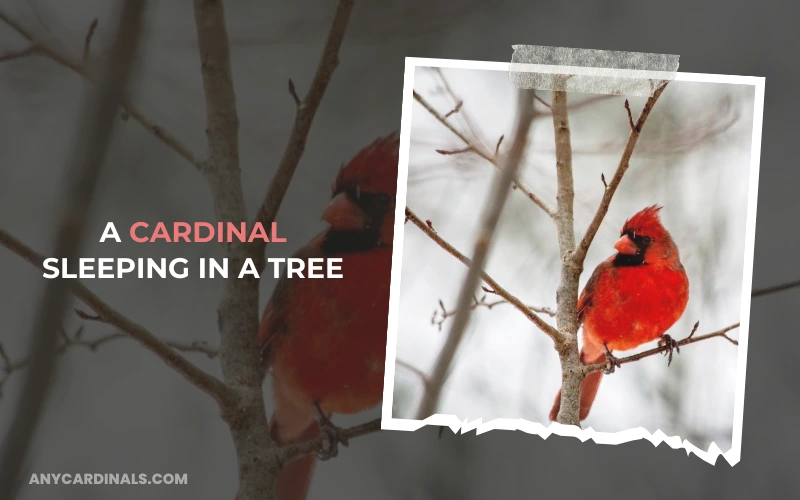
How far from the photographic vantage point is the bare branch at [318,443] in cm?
117

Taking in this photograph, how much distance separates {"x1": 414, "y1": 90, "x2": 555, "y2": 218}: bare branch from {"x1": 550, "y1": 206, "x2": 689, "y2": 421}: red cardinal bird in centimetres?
13

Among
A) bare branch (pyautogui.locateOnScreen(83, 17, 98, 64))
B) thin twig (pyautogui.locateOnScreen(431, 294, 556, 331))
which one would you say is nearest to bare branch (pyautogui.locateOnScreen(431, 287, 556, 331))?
thin twig (pyautogui.locateOnScreen(431, 294, 556, 331))

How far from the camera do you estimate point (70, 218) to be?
1.20 m

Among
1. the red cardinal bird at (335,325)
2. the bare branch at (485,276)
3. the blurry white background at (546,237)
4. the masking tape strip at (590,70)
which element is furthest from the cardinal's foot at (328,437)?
the masking tape strip at (590,70)

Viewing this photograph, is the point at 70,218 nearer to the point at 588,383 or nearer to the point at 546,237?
the point at 546,237

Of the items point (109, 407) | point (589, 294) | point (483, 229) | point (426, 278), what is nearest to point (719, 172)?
point (589, 294)

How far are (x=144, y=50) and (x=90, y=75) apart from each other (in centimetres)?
10

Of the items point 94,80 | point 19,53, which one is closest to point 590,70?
point 94,80

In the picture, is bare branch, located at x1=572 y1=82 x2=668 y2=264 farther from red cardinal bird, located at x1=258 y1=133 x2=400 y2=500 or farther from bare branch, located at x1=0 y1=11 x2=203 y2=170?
bare branch, located at x1=0 y1=11 x2=203 y2=170

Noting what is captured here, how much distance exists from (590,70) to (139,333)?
83cm

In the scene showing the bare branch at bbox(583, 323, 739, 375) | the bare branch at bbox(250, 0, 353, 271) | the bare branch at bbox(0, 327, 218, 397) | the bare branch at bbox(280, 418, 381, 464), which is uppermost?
the bare branch at bbox(250, 0, 353, 271)

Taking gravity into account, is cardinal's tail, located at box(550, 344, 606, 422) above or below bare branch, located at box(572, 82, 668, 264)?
below

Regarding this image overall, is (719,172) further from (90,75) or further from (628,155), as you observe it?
(90,75)

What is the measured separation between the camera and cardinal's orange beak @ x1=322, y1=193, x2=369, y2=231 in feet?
3.94
